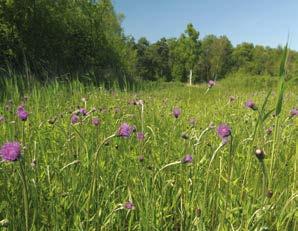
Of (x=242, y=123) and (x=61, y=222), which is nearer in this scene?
(x=61, y=222)

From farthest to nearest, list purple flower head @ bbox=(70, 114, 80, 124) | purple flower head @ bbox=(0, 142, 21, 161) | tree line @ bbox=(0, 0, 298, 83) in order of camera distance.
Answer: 1. tree line @ bbox=(0, 0, 298, 83)
2. purple flower head @ bbox=(70, 114, 80, 124)
3. purple flower head @ bbox=(0, 142, 21, 161)

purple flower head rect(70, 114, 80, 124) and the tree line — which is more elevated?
the tree line

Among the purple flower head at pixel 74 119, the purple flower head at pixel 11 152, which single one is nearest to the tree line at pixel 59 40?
the purple flower head at pixel 74 119

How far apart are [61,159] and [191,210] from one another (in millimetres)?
810

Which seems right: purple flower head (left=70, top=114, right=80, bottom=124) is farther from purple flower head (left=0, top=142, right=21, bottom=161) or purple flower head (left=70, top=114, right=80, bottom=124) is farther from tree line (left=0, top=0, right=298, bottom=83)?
tree line (left=0, top=0, right=298, bottom=83)

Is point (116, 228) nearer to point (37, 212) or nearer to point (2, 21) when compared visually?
point (37, 212)

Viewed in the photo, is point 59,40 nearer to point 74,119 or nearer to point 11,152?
point 74,119

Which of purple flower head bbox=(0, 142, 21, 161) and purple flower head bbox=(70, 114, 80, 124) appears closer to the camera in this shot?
purple flower head bbox=(0, 142, 21, 161)

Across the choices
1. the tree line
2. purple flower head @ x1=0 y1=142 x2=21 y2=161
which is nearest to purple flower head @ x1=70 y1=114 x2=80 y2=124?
purple flower head @ x1=0 y1=142 x2=21 y2=161

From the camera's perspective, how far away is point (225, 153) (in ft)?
6.89

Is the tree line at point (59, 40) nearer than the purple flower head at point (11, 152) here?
No

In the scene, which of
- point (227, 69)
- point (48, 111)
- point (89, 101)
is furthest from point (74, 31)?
point (227, 69)

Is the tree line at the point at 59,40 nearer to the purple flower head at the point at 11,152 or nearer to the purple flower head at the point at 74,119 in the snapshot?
the purple flower head at the point at 74,119

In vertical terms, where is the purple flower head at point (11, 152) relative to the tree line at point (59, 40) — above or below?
below
